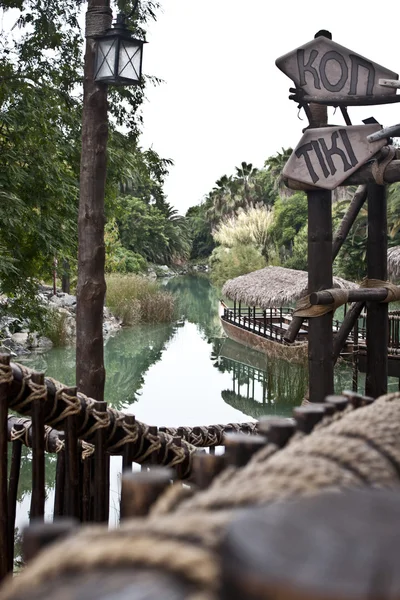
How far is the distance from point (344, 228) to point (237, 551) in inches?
155

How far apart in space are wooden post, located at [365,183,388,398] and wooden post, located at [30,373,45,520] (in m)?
2.59

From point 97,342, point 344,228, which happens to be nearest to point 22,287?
point 97,342

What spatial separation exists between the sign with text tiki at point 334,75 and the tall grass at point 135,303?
16665 millimetres

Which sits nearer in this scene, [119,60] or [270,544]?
[270,544]

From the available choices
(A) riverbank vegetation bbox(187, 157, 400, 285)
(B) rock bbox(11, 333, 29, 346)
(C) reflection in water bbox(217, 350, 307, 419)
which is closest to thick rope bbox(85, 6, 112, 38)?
(C) reflection in water bbox(217, 350, 307, 419)

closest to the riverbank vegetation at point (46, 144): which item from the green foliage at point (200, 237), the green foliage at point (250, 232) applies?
the green foliage at point (250, 232)

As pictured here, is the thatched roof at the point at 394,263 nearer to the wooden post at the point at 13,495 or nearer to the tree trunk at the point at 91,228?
the tree trunk at the point at 91,228

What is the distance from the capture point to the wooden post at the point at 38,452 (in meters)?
1.83

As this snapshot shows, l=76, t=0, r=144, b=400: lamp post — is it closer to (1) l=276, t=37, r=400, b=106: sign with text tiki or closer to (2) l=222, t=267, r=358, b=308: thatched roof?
(1) l=276, t=37, r=400, b=106: sign with text tiki

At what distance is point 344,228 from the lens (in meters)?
4.15

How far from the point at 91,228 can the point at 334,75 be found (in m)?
1.68

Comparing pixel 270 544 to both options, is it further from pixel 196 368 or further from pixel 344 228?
pixel 196 368

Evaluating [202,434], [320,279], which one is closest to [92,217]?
[320,279]

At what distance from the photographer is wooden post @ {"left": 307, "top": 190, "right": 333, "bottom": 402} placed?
12.4 ft
